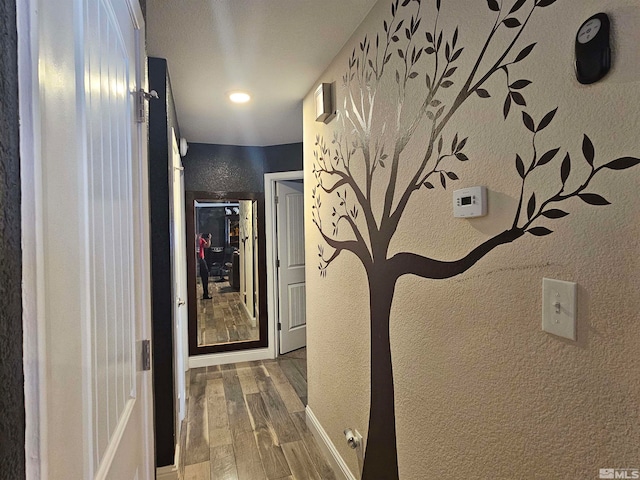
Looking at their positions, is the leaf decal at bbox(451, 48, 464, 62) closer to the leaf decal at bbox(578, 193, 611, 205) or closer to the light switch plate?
the leaf decal at bbox(578, 193, 611, 205)

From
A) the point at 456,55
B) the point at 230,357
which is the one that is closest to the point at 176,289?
the point at 230,357

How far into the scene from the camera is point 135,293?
1.06 meters

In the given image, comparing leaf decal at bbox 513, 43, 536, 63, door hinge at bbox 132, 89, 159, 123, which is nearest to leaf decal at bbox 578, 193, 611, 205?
leaf decal at bbox 513, 43, 536, 63

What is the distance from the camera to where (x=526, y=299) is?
3.10ft

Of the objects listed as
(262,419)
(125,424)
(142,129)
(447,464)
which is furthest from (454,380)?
(262,419)

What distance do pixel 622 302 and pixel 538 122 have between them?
458 millimetres

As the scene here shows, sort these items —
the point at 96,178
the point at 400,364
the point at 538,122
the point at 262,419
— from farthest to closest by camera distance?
the point at 262,419, the point at 400,364, the point at 538,122, the point at 96,178

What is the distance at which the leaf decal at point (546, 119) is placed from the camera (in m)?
0.86

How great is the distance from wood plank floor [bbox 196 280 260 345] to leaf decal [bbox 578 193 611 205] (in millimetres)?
3728

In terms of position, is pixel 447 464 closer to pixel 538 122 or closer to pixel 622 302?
pixel 622 302

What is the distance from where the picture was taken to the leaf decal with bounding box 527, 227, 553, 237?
89cm

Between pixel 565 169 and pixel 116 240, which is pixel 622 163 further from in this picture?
pixel 116 240

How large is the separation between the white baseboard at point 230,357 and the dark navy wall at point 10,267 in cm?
369

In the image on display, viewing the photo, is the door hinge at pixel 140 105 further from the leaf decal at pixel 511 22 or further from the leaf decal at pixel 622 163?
the leaf decal at pixel 622 163
